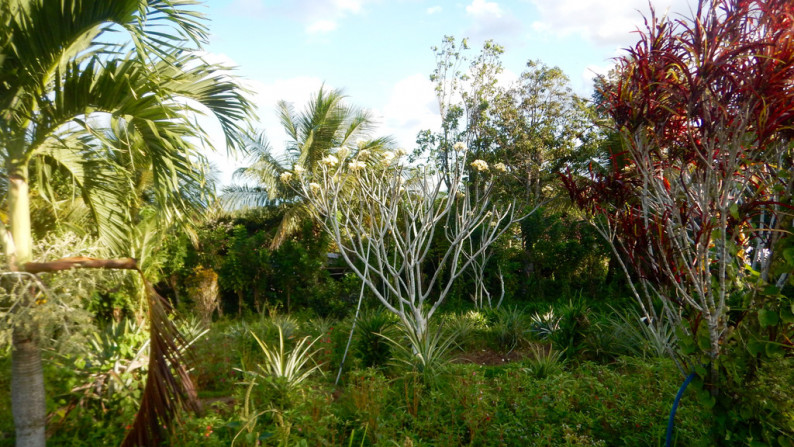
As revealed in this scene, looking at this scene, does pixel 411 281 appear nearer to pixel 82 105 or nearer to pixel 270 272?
pixel 82 105

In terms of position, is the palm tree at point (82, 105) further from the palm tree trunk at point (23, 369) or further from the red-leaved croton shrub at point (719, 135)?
the red-leaved croton shrub at point (719, 135)

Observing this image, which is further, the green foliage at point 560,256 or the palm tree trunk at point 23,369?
the green foliage at point 560,256

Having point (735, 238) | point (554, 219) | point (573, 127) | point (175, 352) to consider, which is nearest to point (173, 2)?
point (175, 352)

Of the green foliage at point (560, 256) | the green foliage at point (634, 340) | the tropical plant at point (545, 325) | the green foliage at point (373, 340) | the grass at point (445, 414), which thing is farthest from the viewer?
the green foliage at point (560, 256)

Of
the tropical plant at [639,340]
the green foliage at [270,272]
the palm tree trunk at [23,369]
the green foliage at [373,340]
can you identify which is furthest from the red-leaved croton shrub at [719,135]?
the green foliage at [270,272]

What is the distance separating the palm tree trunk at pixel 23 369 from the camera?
3.37 metres

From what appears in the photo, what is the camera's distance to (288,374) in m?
4.82

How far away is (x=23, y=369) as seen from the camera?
11.1 feet

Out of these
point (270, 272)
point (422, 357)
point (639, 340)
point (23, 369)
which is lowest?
point (639, 340)

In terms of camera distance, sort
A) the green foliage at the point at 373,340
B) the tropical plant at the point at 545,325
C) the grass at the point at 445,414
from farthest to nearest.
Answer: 1. the tropical plant at the point at 545,325
2. the green foliage at the point at 373,340
3. the grass at the point at 445,414

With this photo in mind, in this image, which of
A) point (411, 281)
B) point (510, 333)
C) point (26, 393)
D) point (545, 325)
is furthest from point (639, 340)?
point (26, 393)

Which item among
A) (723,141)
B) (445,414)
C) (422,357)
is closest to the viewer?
(723,141)

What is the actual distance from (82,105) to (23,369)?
1802mm

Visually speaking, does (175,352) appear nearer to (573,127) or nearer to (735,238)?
(735,238)
